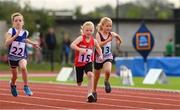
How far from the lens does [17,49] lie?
15.0 meters

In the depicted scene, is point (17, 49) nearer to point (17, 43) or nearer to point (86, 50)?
point (17, 43)

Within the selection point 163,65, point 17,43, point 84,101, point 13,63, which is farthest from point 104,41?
point 163,65

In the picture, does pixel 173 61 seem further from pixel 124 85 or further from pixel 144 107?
pixel 144 107

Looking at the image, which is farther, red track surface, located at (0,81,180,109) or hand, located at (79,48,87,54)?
hand, located at (79,48,87,54)

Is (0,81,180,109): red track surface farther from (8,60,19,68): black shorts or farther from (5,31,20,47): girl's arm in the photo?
(5,31,20,47): girl's arm

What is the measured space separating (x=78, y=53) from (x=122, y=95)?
9.44ft

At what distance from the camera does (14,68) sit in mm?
15242

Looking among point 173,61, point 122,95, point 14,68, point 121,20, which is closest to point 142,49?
point 173,61

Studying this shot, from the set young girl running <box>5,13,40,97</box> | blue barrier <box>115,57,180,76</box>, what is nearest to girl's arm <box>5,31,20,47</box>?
young girl running <box>5,13,40,97</box>

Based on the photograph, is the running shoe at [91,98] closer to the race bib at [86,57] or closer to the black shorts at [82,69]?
the black shorts at [82,69]

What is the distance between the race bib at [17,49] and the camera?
15000 millimetres

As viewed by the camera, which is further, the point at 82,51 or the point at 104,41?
the point at 104,41

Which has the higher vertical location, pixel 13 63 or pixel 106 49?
pixel 106 49

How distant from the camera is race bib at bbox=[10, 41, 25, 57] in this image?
49.2 feet
